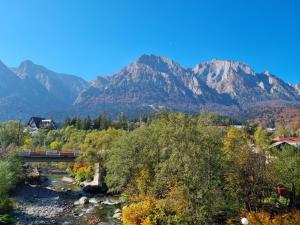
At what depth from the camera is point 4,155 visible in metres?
63.7

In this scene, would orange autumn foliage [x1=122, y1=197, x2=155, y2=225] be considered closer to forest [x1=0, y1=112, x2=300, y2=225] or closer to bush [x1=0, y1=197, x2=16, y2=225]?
forest [x1=0, y1=112, x2=300, y2=225]

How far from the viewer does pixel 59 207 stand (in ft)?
177

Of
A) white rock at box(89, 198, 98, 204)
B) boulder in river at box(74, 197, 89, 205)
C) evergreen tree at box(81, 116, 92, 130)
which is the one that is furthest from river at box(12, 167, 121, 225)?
evergreen tree at box(81, 116, 92, 130)

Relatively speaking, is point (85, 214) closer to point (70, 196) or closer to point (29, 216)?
point (29, 216)

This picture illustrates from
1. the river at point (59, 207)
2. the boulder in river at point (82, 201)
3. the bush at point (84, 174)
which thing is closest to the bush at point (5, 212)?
the river at point (59, 207)

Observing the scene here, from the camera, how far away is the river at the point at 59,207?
4543 centimetres

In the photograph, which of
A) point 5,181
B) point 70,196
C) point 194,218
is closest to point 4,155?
point 70,196

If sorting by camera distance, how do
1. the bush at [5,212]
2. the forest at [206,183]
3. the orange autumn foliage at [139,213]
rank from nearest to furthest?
the forest at [206,183] < the orange autumn foliage at [139,213] < the bush at [5,212]

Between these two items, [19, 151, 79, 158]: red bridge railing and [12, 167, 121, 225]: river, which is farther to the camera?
[19, 151, 79, 158]: red bridge railing

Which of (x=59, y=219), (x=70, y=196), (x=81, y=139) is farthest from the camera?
(x=81, y=139)

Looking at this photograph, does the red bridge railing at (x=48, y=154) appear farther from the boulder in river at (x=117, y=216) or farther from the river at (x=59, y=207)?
the boulder in river at (x=117, y=216)

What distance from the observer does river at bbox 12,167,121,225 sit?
1789 inches

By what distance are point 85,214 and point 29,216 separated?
700cm

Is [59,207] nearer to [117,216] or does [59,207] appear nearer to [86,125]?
[117,216]
